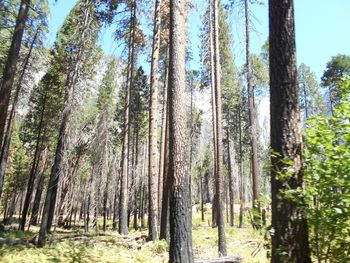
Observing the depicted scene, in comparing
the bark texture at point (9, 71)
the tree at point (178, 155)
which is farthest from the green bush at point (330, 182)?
the bark texture at point (9, 71)

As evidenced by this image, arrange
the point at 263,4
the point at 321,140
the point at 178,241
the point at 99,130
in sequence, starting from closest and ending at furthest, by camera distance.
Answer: the point at 321,140
the point at 178,241
the point at 263,4
the point at 99,130

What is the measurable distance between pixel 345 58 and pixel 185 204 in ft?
94.6

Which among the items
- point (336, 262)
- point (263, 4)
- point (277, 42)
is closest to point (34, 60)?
point (263, 4)

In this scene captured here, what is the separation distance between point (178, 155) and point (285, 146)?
3.14 meters

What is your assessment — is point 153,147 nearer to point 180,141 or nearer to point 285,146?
point 180,141

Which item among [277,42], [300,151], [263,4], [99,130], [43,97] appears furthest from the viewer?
[43,97]

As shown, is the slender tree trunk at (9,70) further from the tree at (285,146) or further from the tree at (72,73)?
the tree at (285,146)

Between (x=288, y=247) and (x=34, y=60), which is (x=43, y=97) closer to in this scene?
(x=34, y=60)

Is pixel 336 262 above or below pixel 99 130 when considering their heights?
below

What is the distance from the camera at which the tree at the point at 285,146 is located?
4.21 m

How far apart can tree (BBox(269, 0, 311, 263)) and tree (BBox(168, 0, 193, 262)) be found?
2.80 m

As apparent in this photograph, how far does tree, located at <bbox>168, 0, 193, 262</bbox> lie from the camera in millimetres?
6879

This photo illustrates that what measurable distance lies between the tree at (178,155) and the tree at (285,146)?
9.20 ft

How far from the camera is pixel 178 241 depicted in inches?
269
